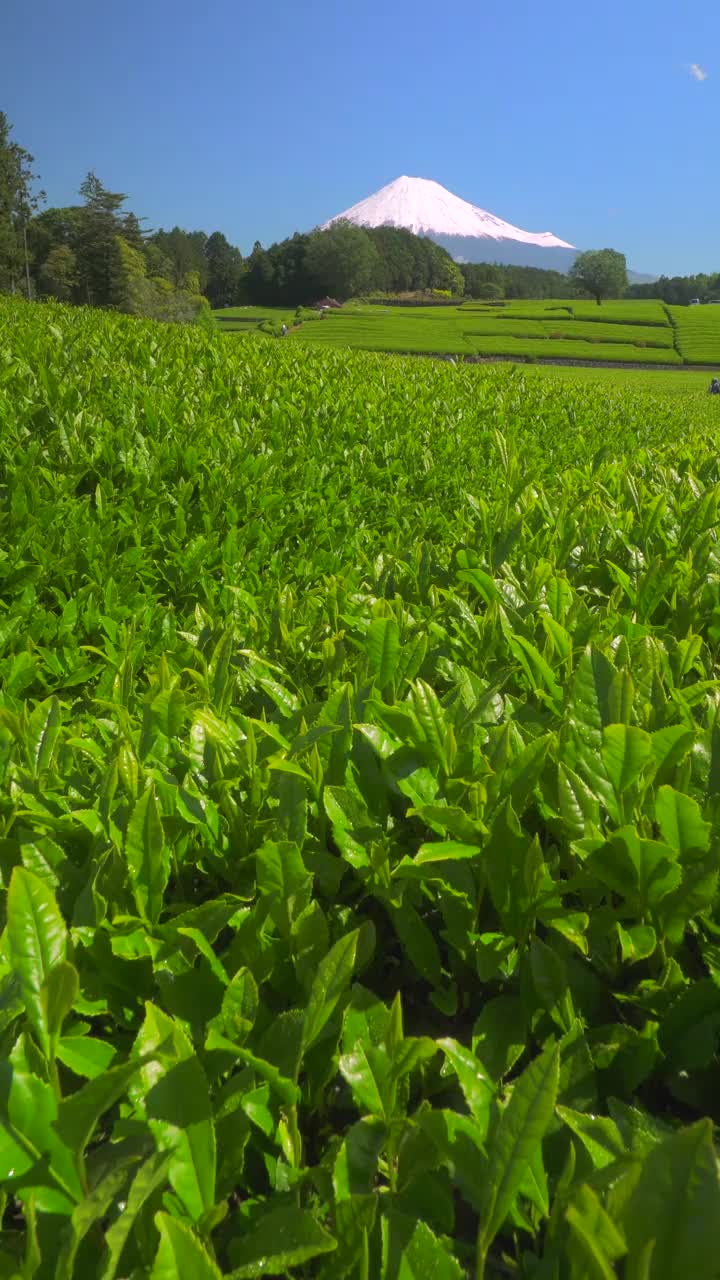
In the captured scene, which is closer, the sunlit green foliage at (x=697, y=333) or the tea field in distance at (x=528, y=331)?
the tea field in distance at (x=528, y=331)

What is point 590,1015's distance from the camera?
127cm

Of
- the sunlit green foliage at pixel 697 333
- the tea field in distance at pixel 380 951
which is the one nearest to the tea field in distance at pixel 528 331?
the sunlit green foliage at pixel 697 333

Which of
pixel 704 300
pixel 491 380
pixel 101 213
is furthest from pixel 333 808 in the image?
pixel 704 300

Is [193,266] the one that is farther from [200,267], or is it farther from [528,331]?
[528,331]

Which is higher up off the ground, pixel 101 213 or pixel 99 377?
pixel 101 213

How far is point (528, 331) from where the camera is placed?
56.3 m

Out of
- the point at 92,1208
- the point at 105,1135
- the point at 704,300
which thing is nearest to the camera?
the point at 92,1208

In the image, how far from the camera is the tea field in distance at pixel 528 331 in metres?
47.6

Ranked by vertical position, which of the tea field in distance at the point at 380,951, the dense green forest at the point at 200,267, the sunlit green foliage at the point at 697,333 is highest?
the dense green forest at the point at 200,267

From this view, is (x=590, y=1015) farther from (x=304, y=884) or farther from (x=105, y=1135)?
(x=105, y=1135)

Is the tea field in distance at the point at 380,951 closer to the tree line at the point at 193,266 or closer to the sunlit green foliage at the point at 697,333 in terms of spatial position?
the tree line at the point at 193,266

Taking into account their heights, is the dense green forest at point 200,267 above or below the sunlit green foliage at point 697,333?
above

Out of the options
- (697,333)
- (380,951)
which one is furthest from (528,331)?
(380,951)

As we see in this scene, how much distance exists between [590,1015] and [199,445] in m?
4.21
